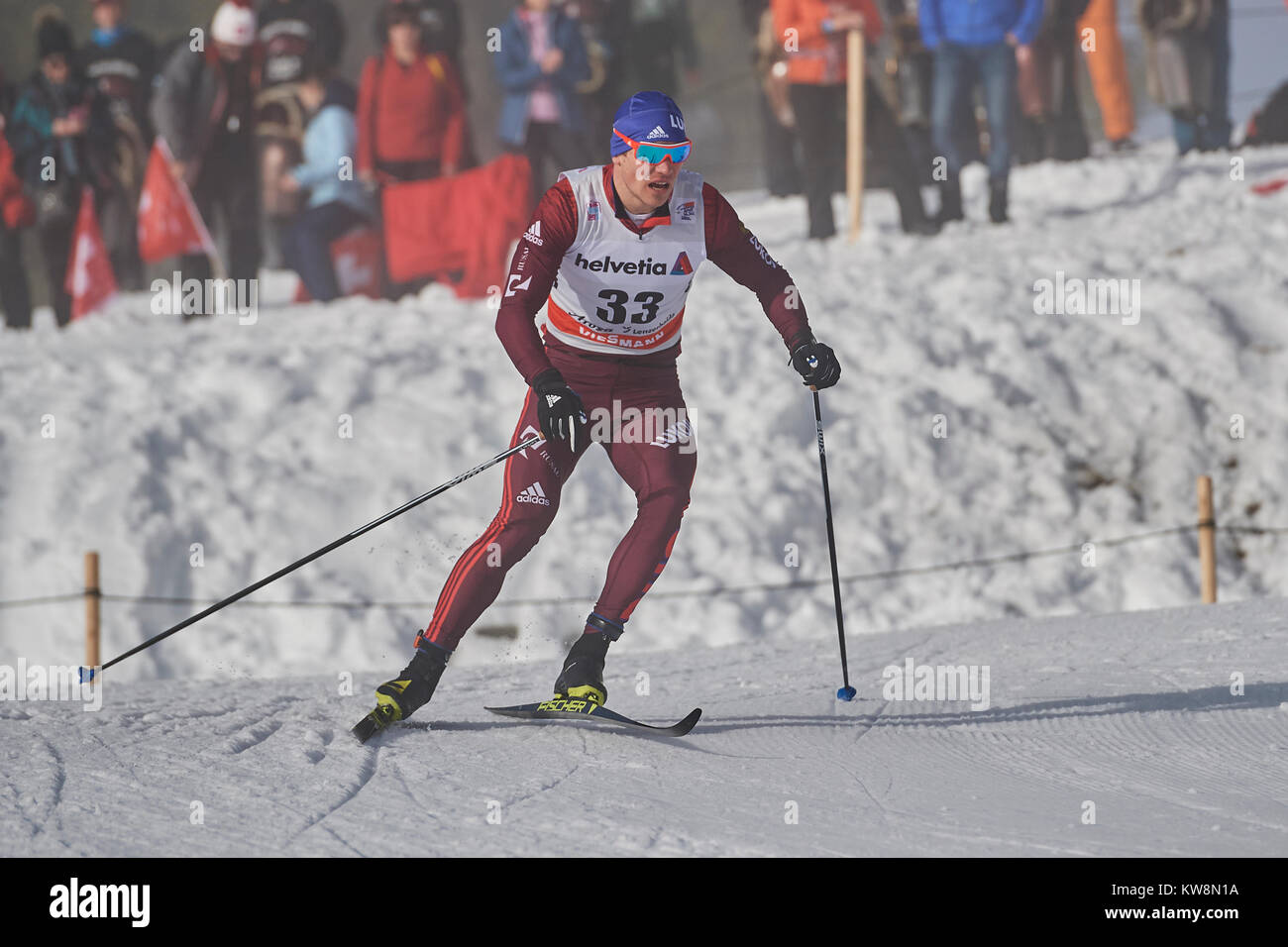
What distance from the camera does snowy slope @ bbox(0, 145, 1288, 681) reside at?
28.8ft

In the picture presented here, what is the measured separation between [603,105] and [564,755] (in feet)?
30.2

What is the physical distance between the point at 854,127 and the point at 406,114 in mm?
3851

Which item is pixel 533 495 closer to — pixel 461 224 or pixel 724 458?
pixel 724 458

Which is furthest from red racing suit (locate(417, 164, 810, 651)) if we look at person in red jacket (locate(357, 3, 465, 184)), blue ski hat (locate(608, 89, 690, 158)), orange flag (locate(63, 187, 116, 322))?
orange flag (locate(63, 187, 116, 322))

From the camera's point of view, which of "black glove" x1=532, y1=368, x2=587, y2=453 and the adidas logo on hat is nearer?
"black glove" x1=532, y1=368, x2=587, y2=453

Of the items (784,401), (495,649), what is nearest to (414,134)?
(784,401)

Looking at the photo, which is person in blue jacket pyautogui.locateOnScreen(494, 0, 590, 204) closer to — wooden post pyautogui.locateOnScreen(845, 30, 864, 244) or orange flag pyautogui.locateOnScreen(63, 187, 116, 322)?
wooden post pyautogui.locateOnScreen(845, 30, 864, 244)

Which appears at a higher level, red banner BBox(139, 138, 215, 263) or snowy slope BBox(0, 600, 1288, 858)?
red banner BBox(139, 138, 215, 263)

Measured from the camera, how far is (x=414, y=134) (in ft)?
40.4

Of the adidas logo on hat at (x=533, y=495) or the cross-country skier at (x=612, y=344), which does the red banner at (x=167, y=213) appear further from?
the adidas logo on hat at (x=533, y=495)

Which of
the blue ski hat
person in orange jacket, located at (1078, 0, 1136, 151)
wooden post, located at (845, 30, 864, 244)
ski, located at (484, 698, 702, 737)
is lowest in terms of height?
ski, located at (484, 698, 702, 737)

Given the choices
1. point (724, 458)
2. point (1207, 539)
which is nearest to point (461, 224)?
point (724, 458)

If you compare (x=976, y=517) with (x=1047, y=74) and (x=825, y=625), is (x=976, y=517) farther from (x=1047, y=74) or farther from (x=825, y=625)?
(x=1047, y=74)

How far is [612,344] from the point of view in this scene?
4.75 m
